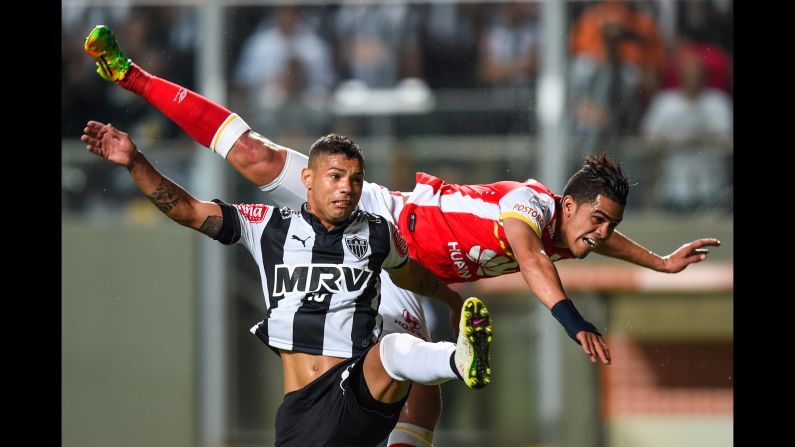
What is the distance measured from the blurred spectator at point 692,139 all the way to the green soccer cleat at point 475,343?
4.57 meters

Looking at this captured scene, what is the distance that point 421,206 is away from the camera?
16.1 feet

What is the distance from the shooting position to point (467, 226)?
473 centimetres

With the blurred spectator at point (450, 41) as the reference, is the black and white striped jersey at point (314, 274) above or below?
below

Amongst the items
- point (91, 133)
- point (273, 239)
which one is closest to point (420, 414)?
point (273, 239)

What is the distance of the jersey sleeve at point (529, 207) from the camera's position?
4.38 metres

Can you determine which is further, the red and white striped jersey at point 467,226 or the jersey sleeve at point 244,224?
the red and white striped jersey at point 467,226

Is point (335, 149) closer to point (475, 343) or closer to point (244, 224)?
point (244, 224)

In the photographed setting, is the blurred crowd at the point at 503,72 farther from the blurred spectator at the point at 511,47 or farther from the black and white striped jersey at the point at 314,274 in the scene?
the black and white striped jersey at the point at 314,274

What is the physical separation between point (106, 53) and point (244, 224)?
1150mm

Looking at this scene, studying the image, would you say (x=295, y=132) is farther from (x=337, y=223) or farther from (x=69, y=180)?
(x=337, y=223)

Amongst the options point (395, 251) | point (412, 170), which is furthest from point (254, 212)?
point (412, 170)

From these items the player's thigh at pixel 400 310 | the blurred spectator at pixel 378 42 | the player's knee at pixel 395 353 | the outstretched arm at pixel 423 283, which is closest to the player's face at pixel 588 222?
the outstretched arm at pixel 423 283

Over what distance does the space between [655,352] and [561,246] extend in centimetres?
387

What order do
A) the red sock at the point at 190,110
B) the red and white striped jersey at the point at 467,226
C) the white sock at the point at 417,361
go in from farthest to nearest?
the red sock at the point at 190,110
the red and white striped jersey at the point at 467,226
the white sock at the point at 417,361
